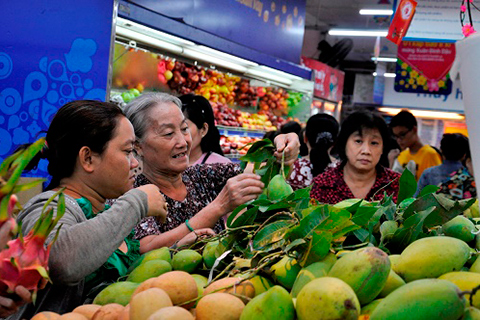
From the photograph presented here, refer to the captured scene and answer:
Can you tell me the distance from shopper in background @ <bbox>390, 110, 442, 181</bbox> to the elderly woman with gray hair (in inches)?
162

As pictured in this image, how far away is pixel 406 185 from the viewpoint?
5.82ft

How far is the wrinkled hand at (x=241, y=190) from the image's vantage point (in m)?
2.00

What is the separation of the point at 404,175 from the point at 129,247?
3.22 feet

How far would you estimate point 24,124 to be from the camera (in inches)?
144

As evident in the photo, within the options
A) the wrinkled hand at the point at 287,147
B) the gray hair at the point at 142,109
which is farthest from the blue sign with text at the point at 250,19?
the wrinkled hand at the point at 287,147

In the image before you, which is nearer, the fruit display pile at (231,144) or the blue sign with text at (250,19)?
the blue sign with text at (250,19)

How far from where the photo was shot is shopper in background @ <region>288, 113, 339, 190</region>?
420cm

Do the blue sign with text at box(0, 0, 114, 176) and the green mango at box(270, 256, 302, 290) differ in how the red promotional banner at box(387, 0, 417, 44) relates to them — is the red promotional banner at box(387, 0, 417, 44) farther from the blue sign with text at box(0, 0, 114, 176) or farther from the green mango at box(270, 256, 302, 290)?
the green mango at box(270, 256, 302, 290)

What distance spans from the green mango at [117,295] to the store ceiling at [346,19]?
11.1m

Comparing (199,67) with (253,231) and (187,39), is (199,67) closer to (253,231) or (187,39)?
(187,39)

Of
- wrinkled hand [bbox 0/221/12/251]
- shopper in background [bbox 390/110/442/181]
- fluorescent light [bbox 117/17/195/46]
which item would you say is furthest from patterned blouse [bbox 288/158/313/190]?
wrinkled hand [bbox 0/221/12/251]

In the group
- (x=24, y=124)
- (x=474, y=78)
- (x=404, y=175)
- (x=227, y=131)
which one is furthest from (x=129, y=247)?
(x=227, y=131)

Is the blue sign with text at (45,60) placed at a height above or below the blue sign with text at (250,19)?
below

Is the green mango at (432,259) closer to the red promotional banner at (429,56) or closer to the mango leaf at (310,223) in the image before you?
the mango leaf at (310,223)
